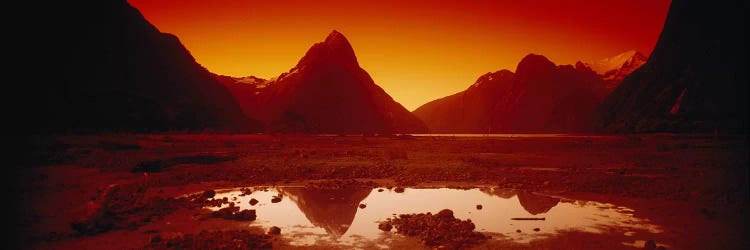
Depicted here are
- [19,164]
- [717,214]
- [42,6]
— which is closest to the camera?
[717,214]

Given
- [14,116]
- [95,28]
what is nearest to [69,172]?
[14,116]

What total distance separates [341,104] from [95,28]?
95606mm

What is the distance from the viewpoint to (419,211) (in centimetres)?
1286

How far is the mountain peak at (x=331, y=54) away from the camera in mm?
183250

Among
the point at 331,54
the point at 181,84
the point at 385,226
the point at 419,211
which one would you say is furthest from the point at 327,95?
the point at 385,226

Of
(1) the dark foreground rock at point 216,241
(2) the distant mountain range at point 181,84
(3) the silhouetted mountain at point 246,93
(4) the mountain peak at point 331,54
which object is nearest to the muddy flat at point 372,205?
(1) the dark foreground rock at point 216,241

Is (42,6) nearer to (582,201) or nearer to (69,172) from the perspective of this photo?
(69,172)

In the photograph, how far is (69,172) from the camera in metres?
21.6

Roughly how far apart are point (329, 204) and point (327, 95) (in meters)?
157

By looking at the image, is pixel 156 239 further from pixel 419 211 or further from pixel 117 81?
pixel 117 81

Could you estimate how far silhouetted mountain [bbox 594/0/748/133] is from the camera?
63375mm

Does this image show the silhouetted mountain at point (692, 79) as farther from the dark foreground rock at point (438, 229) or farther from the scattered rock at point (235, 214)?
the scattered rock at point (235, 214)

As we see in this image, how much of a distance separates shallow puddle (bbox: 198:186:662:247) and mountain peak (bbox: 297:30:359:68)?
170 m

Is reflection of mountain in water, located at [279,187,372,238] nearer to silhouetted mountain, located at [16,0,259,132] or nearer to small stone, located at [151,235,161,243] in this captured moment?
small stone, located at [151,235,161,243]
